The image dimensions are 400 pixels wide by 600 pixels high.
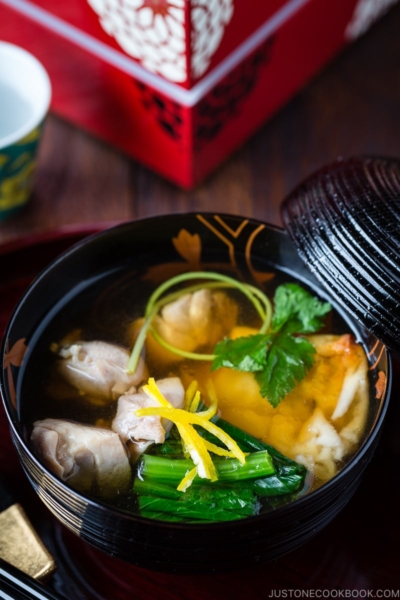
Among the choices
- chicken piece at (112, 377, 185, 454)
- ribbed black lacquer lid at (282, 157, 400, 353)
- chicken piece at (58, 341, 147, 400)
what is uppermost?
ribbed black lacquer lid at (282, 157, 400, 353)

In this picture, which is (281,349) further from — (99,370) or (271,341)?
(99,370)

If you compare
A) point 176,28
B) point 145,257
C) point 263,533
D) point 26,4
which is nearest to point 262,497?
point 263,533

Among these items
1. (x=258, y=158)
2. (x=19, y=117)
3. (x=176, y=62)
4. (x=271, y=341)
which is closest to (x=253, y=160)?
(x=258, y=158)

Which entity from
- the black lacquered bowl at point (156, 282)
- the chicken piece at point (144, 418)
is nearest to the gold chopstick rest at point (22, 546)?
the black lacquered bowl at point (156, 282)

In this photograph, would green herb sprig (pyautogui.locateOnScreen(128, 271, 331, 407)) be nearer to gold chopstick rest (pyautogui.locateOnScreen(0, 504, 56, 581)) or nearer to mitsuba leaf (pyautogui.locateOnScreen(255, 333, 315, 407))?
mitsuba leaf (pyautogui.locateOnScreen(255, 333, 315, 407))

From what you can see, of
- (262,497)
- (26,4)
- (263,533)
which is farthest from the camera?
(26,4)

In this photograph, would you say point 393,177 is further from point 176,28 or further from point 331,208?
point 176,28

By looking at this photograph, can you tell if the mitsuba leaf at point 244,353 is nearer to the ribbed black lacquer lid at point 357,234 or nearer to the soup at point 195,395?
the soup at point 195,395

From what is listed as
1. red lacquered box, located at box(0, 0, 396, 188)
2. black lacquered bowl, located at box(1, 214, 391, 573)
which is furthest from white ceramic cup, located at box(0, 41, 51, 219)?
black lacquered bowl, located at box(1, 214, 391, 573)
